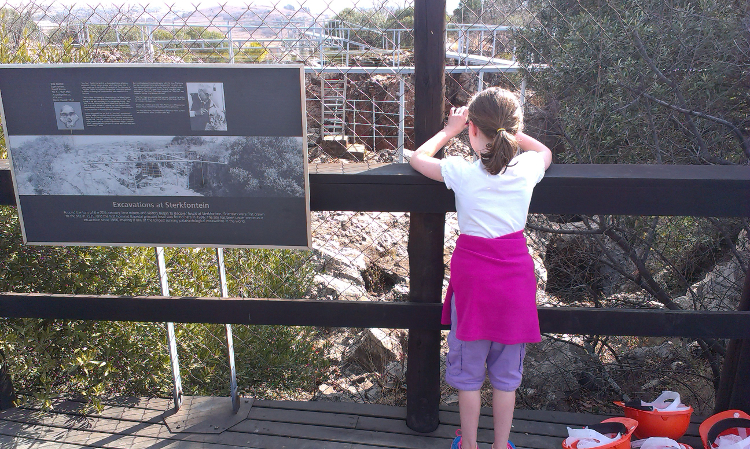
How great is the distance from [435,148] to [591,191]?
0.70 metres

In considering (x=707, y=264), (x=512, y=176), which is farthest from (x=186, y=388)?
(x=707, y=264)

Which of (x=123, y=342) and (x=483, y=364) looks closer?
(x=483, y=364)

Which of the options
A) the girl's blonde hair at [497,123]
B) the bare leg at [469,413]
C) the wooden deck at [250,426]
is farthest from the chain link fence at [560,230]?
the bare leg at [469,413]

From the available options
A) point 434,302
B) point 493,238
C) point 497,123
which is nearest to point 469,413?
point 434,302

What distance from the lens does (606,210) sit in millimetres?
2275

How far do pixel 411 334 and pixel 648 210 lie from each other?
1221mm

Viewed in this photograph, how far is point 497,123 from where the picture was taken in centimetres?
195

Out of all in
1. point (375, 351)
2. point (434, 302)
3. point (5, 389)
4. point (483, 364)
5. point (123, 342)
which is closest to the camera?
point (483, 364)

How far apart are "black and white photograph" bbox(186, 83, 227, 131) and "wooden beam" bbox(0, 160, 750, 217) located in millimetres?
474

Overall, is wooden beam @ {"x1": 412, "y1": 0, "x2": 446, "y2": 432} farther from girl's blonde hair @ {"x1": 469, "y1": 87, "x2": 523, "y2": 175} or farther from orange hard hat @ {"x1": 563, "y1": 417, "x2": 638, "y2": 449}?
orange hard hat @ {"x1": 563, "y1": 417, "x2": 638, "y2": 449}

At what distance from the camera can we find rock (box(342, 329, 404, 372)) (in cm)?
421

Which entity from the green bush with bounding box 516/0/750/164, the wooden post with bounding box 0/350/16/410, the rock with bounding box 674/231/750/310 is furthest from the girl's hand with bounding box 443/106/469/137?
the wooden post with bounding box 0/350/16/410

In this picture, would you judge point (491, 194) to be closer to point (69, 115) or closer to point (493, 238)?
point (493, 238)

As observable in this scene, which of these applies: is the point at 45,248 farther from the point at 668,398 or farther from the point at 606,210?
the point at 668,398
